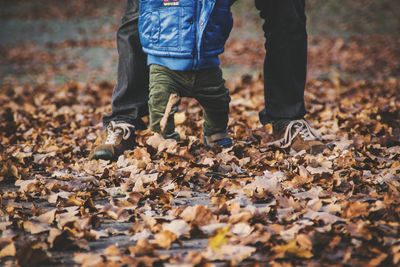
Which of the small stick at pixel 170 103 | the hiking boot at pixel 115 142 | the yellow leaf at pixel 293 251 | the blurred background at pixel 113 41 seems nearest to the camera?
the yellow leaf at pixel 293 251

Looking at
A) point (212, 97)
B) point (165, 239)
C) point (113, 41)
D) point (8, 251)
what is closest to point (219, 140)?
point (212, 97)

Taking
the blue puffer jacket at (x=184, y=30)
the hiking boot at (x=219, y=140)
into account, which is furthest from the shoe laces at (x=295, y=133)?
the blue puffer jacket at (x=184, y=30)

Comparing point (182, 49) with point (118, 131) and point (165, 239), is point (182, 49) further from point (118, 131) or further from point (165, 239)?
point (165, 239)

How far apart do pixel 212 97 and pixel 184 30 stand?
1.63ft

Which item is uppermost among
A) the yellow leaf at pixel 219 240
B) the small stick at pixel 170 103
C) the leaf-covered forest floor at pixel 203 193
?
the small stick at pixel 170 103

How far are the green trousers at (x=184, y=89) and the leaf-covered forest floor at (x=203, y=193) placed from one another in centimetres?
21

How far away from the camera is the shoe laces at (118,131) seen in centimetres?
392

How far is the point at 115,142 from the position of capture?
390 centimetres

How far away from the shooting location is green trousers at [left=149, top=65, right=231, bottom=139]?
3748 millimetres

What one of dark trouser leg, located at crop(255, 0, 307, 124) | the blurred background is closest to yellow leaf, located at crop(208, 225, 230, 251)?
dark trouser leg, located at crop(255, 0, 307, 124)

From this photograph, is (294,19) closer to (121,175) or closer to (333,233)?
(121,175)

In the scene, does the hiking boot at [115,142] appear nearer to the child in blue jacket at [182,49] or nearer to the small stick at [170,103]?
the child in blue jacket at [182,49]

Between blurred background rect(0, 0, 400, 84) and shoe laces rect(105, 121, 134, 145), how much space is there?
5093mm

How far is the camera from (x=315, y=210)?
2.68 metres
